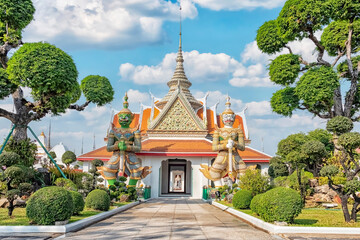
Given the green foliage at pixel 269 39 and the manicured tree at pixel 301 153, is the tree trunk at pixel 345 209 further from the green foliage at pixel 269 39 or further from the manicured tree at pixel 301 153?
the green foliage at pixel 269 39

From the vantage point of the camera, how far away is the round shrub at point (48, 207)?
21.4 feet

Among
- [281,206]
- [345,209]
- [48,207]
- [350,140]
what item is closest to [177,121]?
[350,140]

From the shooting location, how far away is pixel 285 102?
1521cm

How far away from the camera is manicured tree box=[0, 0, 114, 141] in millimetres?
10586

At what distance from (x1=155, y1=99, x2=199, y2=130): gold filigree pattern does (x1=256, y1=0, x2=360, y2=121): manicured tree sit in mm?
6130

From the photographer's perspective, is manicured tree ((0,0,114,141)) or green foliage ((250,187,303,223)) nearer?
green foliage ((250,187,303,223))

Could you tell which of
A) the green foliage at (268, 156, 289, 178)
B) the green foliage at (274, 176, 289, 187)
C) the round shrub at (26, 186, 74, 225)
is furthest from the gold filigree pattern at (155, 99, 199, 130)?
the round shrub at (26, 186, 74, 225)

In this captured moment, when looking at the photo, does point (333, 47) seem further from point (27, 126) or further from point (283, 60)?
point (27, 126)

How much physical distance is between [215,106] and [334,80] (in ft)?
34.5

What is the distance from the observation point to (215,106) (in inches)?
901

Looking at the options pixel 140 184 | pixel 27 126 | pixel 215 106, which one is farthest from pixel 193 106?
pixel 27 126

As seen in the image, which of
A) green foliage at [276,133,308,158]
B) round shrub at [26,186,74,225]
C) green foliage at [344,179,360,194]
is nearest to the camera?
round shrub at [26,186,74,225]

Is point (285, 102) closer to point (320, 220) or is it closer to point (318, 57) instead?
point (318, 57)

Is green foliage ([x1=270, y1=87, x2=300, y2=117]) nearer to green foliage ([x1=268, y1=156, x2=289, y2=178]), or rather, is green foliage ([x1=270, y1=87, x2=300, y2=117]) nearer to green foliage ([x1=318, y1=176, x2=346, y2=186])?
green foliage ([x1=268, y1=156, x2=289, y2=178])
